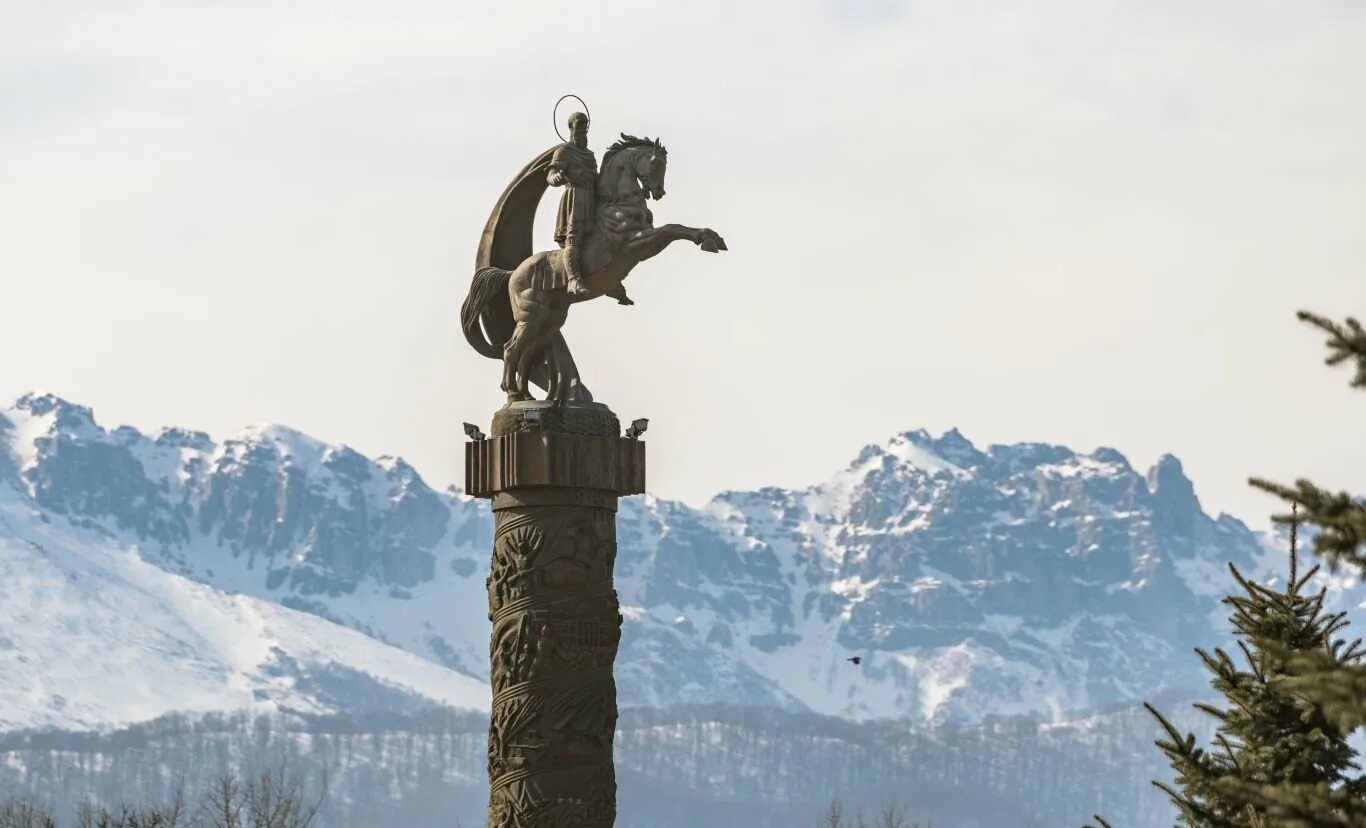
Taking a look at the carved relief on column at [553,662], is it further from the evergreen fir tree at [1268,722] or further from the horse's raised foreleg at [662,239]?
the evergreen fir tree at [1268,722]

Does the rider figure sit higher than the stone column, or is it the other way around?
the rider figure

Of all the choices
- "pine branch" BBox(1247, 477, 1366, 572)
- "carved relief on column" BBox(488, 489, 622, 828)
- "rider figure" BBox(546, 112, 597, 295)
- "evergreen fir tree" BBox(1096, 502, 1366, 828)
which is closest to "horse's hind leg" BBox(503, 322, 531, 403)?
"rider figure" BBox(546, 112, 597, 295)

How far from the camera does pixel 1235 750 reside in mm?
22453

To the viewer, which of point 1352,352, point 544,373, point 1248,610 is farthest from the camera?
point 544,373

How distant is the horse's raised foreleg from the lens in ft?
74.1

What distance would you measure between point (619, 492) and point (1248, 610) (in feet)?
15.8

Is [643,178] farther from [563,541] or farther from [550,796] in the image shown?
[550,796]

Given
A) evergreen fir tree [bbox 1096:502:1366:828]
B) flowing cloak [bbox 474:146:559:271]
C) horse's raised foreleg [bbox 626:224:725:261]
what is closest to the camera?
evergreen fir tree [bbox 1096:502:1366:828]

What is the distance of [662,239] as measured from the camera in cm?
2317

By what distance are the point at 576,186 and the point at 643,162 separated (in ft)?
1.71

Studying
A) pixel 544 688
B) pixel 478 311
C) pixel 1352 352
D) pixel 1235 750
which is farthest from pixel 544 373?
pixel 1352 352

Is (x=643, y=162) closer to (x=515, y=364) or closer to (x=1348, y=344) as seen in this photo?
(x=515, y=364)

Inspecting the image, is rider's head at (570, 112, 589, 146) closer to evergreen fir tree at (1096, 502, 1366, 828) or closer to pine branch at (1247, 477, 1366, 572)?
evergreen fir tree at (1096, 502, 1366, 828)

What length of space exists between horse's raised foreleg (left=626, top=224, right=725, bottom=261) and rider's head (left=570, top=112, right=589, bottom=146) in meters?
0.90
